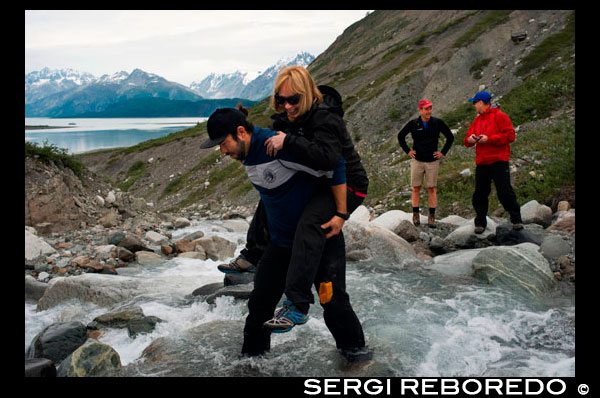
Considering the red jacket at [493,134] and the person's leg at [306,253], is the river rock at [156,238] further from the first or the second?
the person's leg at [306,253]

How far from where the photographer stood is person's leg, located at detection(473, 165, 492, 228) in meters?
10.1

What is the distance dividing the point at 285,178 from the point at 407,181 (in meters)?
14.5

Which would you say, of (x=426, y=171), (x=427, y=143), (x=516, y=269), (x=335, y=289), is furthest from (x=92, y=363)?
(x=426, y=171)

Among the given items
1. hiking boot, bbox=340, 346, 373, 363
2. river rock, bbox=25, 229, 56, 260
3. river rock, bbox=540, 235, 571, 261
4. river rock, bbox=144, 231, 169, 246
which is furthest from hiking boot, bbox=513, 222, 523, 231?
river rock, bbox=25, 229, 56, 260

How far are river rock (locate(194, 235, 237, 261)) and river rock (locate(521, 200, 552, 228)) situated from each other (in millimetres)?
7664

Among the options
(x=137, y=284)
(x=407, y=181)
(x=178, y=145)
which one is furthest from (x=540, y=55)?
(x=178, y=145)

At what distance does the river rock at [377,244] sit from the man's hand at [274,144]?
6758mm

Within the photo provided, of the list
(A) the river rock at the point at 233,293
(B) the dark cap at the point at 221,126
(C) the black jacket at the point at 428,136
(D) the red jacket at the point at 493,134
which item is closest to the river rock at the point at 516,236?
(D) the red jacket at the point at 493,134

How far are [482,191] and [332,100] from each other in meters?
7.07

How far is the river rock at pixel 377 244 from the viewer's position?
10406mm

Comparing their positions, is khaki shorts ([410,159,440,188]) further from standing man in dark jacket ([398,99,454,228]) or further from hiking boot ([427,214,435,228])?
hiking boot ([427,214,435,228])

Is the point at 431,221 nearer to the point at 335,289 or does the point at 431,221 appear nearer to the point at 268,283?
the point at 335,289

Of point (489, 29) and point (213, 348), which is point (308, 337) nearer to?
point (213, 348)

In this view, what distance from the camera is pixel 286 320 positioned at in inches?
168
